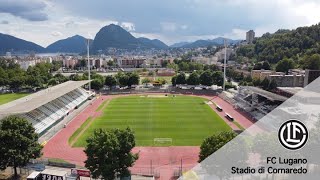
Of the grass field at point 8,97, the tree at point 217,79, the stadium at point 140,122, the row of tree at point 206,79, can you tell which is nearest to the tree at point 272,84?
the stadium at point 140,122

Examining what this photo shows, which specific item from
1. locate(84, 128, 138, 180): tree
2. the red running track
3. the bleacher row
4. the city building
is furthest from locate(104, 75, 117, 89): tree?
locate(84, 128, 138, 180): tree

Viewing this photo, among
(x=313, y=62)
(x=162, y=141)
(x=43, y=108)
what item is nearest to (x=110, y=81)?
(x=43, y=108)

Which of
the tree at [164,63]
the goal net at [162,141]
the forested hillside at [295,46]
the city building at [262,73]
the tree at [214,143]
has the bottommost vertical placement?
the goal net at [162,141]

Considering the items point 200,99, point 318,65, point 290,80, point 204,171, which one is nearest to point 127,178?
point 204,171

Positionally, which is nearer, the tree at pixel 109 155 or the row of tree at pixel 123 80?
the tree at pixel 109 155

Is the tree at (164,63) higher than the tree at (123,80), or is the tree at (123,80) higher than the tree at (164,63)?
A: the tree at (164,63)

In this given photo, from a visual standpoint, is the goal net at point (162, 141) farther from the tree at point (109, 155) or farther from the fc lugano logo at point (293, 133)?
the fc lugano logo at point (293, 133)

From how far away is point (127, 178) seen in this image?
85.3ft

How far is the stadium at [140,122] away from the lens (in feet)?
113

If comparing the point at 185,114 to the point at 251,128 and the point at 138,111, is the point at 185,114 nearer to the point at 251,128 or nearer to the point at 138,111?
the point at 138,111

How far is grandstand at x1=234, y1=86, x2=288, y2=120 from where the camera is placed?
166ft

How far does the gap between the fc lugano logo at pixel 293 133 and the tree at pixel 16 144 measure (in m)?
19.9

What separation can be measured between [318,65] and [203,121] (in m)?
59.6

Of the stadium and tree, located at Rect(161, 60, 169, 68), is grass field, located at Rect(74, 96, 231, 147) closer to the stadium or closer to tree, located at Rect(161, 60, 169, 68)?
the stadium
